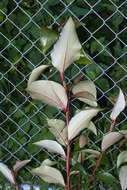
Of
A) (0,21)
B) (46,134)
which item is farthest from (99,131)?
(0,21)

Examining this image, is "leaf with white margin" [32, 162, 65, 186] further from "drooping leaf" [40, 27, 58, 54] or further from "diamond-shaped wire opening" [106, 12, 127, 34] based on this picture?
"diamond-shaped wire opening" [106, 12, 127, 34]

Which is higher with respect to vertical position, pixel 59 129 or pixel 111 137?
pixel 59 129

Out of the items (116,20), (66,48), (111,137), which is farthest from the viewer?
(116,20)

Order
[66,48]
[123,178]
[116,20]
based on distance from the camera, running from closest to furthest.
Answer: [66,48] → [123,178] → [116,20]

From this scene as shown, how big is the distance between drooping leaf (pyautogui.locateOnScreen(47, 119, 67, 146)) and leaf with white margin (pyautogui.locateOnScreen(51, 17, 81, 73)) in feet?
0.78

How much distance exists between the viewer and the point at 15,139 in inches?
96.0

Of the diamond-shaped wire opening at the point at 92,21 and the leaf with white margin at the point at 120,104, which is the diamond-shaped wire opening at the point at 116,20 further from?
the leaf with white margin at the point at 120,104

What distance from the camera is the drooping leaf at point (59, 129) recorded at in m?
1.63

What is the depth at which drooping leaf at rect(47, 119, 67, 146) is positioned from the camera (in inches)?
64.3

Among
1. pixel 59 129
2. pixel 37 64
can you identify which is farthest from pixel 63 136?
pixel 37 64

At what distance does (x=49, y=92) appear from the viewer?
153 cm

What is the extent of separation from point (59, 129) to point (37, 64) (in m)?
0.72

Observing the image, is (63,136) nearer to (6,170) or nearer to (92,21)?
(6,170)

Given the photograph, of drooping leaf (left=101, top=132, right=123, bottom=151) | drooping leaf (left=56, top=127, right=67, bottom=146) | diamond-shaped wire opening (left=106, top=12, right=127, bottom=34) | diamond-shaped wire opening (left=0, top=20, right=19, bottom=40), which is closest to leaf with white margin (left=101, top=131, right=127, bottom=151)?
drooping leaf (left=101, top=132, right=123, bottom=151)
